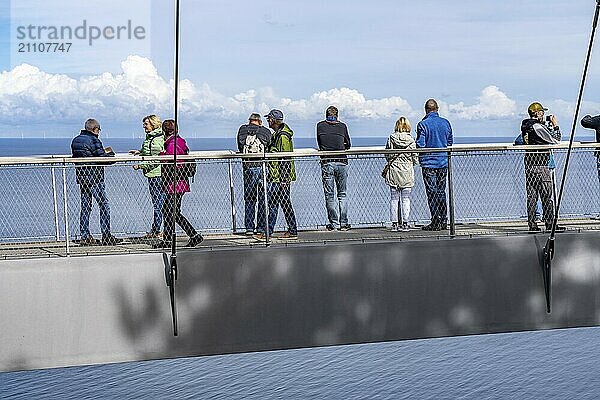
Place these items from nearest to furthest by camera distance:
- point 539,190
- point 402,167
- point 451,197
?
point 451,197 → point 539,190 → point 402,167

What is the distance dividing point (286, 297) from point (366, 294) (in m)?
0.98

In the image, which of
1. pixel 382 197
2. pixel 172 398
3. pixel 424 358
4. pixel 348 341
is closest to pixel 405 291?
pixel 348 341

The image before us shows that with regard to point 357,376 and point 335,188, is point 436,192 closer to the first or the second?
point 335,188

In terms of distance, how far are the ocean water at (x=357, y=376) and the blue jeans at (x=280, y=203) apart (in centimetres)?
1036

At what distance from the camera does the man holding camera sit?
14156mm

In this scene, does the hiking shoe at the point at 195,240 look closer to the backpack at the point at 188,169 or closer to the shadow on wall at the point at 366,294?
the shadow on wall at the point at 366,294

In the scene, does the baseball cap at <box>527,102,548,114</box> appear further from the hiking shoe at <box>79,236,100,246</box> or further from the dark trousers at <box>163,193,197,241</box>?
the hiking shoe at <box>79,236,100,246</box>

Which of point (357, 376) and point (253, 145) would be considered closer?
point (253, 145)

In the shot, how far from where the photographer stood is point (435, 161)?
45.9 feet

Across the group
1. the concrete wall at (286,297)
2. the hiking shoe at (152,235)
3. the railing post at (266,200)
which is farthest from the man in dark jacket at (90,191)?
the railing post at (266,200)

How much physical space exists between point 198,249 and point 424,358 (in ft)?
56.9

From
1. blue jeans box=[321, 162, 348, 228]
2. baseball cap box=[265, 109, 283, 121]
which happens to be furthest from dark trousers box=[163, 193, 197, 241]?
blue jeans box=[321, 162, 348, 228]

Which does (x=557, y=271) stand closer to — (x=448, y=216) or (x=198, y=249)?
(x=448, y=216)

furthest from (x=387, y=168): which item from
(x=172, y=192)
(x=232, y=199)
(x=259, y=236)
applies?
(x=172, y=192)
